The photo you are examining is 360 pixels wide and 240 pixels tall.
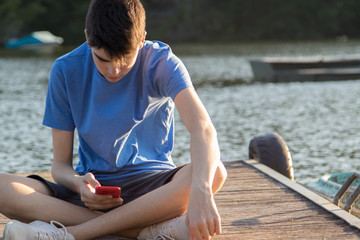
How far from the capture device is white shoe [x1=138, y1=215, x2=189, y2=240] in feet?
7.78

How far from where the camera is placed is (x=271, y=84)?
15469 millimetres

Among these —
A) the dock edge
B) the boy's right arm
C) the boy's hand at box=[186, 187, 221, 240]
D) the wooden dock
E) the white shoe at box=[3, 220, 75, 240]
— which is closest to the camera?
the boy's hand at box=[186, 187, 221, 240]

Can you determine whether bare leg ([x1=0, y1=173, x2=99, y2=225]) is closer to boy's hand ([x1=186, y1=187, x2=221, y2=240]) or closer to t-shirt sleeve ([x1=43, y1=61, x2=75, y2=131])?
t-shirt sleeve ([x1=43, y1=61, x2=75, y2=131])

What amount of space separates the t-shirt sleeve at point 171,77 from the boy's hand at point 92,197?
45 centimetres

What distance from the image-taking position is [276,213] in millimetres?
3043

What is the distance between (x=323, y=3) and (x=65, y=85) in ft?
150

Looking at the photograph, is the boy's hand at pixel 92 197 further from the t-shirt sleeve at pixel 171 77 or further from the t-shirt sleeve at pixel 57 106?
the t-shirt sleeve at pixel 171 77

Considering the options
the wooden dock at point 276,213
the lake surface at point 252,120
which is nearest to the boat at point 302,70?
the lake surface at point 252,120

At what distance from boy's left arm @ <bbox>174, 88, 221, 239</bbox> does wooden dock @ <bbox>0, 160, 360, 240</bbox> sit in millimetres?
602

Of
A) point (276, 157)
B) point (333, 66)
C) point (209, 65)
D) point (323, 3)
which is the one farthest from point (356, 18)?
point (276, 157)

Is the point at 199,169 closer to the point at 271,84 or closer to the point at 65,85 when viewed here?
the point at 65,85

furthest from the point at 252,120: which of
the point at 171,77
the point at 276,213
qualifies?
the point at 171,77

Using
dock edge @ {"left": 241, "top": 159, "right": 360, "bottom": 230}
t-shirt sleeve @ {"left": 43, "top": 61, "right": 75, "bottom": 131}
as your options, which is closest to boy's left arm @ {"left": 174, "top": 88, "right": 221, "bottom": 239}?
t-shirt sleeve @ {"left": 43, "top": 61, "right": 75, "bottom": 131}

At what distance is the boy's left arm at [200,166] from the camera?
2066mm
